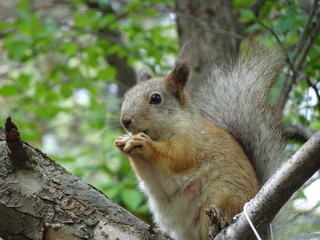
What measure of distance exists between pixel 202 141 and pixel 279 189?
39.8 inches

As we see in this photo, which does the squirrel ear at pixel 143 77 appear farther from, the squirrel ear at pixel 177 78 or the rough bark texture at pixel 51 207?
the rough bark texture at pixel 51 207

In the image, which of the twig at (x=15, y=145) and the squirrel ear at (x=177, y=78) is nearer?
the twig at (x=15, y=145)

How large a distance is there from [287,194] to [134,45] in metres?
3.00

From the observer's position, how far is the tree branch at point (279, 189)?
145 centimetres

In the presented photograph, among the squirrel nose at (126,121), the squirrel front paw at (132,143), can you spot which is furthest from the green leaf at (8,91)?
the squirrel front paw at (132,143)

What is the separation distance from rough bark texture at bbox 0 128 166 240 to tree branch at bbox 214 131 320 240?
356 millimetres

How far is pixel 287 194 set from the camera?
1.59 metres

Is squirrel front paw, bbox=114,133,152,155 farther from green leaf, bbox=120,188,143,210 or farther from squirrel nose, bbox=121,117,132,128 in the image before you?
green leaf, bbox=120,188,143,210

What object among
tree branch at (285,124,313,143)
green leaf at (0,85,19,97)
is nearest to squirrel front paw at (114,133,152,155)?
tree branch at (285,124,313,143)

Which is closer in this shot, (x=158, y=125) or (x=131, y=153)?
(x=131, y=153)

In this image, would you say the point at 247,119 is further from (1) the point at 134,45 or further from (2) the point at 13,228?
A: (1) the point at 134,45

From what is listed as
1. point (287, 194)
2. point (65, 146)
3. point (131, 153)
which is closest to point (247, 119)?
point (131, 153)

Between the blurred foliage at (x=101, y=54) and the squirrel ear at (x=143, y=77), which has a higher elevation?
the squirrel ear at (x=143, y=77)

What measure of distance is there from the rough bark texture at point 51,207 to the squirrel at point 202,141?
43 centimetres
